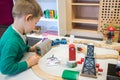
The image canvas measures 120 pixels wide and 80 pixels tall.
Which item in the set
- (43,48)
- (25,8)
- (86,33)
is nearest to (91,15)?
(86,33)

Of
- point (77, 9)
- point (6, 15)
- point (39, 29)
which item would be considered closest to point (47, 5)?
point (39, 29)

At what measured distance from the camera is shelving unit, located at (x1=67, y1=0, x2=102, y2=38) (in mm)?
1516

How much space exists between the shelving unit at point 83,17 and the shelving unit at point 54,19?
2.4 inches

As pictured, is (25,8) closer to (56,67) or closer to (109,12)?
(56,67)

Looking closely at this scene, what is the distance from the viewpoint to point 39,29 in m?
2.00

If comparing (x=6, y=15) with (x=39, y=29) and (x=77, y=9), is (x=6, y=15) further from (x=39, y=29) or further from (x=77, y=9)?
(x=77, y=9)

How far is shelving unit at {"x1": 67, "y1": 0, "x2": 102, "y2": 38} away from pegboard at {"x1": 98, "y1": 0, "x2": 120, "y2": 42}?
0.09 metres

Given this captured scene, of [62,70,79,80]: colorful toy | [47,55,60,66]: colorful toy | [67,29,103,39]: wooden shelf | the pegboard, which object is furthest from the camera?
[67,29,103,39]: wooden shelf

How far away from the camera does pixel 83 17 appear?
1.71m

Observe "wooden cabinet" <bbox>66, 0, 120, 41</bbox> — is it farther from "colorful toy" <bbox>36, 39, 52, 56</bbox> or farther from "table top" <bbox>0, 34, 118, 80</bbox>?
"colorful toy" <bbox>36, 39, 52, 56</bbox>

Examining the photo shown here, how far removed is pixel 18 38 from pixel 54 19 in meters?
1.07

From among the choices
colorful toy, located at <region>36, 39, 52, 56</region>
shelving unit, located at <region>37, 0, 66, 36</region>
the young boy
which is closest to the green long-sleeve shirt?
the young boy

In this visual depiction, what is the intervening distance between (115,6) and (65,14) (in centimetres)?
48

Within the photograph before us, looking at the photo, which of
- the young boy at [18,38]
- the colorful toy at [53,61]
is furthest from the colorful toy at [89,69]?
the young boy at [18,38]
